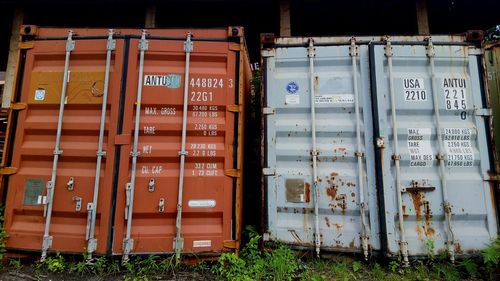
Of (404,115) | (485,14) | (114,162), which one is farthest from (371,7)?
(114,162)

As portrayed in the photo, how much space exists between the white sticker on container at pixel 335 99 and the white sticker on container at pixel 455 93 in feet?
3.88

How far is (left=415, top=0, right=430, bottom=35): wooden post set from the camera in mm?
6527

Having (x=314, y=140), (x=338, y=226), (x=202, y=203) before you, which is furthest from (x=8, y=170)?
(x=338, y=226)

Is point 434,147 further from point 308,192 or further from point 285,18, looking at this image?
point 285,18

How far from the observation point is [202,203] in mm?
3559

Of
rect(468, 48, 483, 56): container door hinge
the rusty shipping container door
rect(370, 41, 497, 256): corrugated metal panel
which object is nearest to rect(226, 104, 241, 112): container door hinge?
the rusty shipping container door

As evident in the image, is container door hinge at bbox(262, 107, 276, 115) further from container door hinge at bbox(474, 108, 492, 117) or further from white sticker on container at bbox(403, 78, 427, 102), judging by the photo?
container door hinge at bbox(474, 108, 492, 117)

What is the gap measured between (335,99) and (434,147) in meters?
1.33

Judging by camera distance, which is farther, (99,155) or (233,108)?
(233,108)

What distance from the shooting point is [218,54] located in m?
3.85

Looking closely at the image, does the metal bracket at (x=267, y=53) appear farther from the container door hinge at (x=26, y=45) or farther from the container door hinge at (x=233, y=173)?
the container door hinge at (x=26, y=45)

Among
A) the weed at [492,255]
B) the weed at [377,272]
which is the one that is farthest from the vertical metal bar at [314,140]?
the weed at [492,255]

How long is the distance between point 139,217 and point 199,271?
0.94 metres

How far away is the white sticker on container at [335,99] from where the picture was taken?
3854mm
